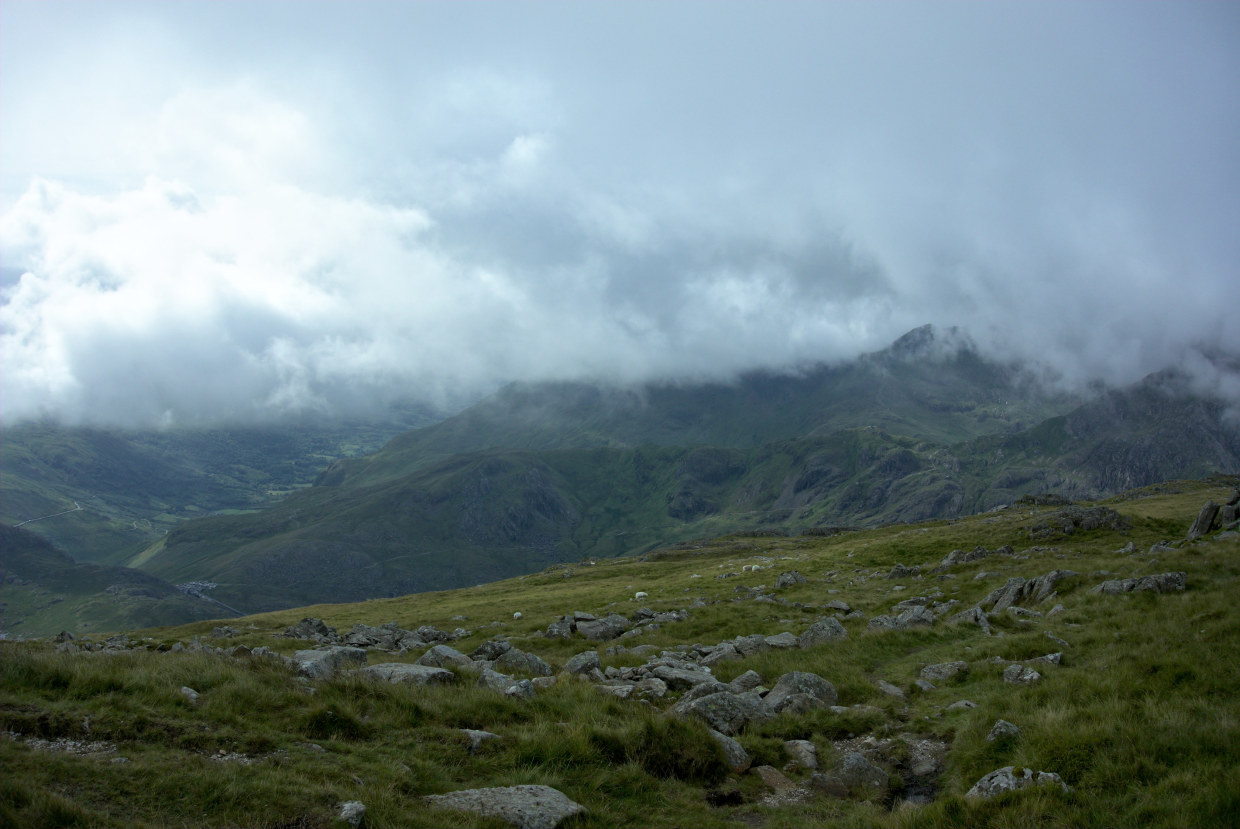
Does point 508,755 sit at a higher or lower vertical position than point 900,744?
higher

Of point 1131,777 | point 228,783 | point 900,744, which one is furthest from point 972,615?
point 228,783

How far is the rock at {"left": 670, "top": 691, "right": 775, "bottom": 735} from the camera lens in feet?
49.6

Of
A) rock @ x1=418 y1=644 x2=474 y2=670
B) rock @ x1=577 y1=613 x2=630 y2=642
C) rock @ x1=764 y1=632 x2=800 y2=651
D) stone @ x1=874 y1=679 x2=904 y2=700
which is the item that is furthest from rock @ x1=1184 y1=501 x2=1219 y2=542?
rock @ x1=418 y1=644 x2=474 y2=670

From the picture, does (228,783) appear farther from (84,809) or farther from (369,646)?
(369,646)

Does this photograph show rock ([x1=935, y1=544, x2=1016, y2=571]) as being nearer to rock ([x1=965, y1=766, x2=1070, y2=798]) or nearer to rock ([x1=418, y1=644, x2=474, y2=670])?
rock ([x1=418, y1=644, x2=474, y2=670])

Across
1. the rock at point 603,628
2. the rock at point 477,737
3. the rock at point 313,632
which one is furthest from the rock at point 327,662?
the rock at point 313,632

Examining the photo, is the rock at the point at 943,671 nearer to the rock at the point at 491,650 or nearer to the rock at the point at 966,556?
the rock at the point at 491,650

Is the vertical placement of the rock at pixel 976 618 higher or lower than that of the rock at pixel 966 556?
higher

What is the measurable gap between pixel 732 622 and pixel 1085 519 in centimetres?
4123

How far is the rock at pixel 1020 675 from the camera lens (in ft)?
51.7

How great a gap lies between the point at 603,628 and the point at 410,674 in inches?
771

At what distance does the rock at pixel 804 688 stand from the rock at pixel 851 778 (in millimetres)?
4162

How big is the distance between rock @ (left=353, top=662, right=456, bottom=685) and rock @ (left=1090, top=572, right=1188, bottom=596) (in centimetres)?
2355

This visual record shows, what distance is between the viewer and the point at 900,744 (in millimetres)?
14445
